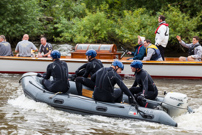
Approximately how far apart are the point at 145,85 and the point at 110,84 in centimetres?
78

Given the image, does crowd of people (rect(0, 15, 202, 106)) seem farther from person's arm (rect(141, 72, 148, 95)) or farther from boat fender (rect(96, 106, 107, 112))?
boat fender (rect(96, 106, 107, 112))

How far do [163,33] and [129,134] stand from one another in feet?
21.7

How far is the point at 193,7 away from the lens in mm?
21469

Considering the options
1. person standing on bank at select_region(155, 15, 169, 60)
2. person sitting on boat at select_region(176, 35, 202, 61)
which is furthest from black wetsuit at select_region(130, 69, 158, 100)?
person sitting on boat at select_region(176, 35, 202, 61)

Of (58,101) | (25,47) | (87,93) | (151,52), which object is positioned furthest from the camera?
(25,47)

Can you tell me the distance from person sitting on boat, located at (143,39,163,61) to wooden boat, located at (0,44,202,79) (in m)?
0.19

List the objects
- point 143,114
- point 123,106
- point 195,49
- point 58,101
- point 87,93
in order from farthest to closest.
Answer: point 195,49
point 87,93
point 58,101
point 123,106
point 143,114

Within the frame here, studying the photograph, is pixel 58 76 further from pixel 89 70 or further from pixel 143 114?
pixel 143 114

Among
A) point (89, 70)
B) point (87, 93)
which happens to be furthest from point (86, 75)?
point (87, 93)

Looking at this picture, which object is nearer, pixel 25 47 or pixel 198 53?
pixel 198 53

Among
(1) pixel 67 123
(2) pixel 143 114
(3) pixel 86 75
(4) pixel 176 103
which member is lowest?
(1) pixel 67 123

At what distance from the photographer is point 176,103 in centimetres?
725

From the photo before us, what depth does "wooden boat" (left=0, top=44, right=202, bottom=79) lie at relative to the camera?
12.8 meters

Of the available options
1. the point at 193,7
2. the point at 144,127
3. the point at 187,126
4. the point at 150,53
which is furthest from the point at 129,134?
the point at 193,7
